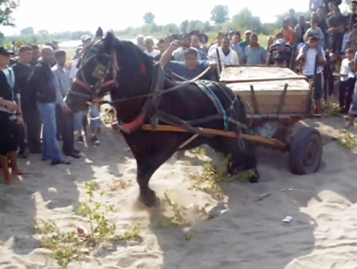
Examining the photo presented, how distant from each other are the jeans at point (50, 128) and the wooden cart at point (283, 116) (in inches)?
103

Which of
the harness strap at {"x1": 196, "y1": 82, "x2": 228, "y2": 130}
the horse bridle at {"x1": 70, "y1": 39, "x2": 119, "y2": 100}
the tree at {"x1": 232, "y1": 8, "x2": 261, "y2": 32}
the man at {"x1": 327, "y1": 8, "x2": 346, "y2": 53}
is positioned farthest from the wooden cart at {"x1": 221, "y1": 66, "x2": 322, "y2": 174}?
the tree at {"x1": 232, "y1": 8, "x2": 261, "y2": 32}

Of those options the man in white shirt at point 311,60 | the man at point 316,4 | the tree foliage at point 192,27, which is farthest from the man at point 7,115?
the tree foliage at point 192,27

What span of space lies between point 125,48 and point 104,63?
28 centimetres

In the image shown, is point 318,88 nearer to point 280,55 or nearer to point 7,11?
point 280,55

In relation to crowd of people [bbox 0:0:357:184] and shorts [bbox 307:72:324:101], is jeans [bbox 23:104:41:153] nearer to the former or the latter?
crowd of people [bbox 0:0:357:184]

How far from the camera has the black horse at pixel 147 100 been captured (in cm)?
543

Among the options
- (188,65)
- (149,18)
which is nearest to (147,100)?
(188,65)

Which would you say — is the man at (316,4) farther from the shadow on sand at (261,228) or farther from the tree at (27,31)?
the tree at (27,31)

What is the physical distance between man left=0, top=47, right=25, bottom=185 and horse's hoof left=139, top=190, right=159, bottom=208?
216 cm

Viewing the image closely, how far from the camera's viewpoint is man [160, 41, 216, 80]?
26.8 ft

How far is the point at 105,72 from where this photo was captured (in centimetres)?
539

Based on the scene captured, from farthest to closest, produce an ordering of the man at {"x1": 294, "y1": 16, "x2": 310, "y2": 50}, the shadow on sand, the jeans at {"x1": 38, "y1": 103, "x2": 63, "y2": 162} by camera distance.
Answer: the man at {"x1": 294, "y1": 16, "x2": 310, "y2": 50} < the jeans at {"x1": 38, "y1": 103, "x2": 63, "y2": 162} < the shadow on sand

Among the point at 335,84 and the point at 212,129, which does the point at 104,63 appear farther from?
the point at 335,84

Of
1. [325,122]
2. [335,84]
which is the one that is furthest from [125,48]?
[335,84]
